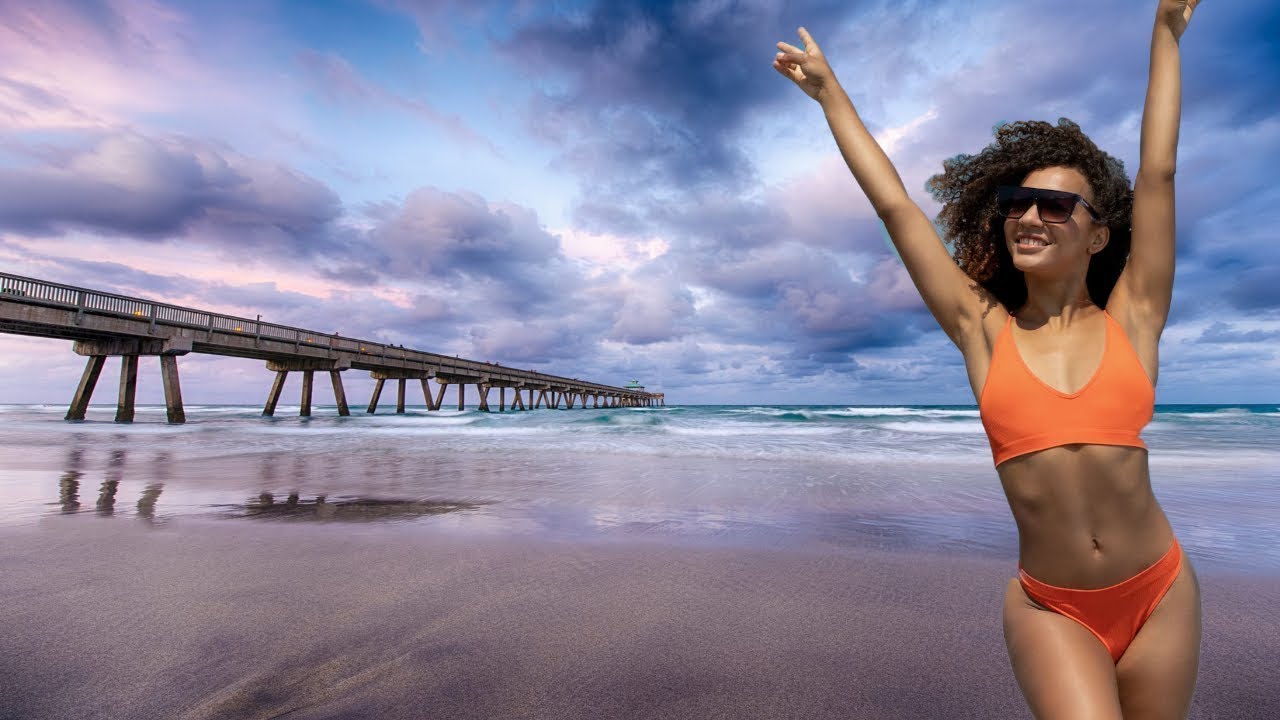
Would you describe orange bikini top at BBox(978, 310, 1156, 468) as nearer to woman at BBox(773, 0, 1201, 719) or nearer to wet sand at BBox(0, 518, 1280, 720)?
woman at BBox(773, 0, 1201, 719)

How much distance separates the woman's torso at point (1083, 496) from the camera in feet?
4.08

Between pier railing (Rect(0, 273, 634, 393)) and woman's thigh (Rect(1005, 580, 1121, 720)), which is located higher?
pier railing (Rect(0, 273, 634, 393))

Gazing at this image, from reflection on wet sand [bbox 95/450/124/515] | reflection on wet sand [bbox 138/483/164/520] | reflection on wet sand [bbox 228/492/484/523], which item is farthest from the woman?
reflection on wet sand [bbox 95/450/124/515]

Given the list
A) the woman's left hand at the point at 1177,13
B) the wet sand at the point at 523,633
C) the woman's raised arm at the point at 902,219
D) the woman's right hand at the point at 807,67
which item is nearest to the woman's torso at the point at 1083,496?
the woman's raised arm at the point at 902,219

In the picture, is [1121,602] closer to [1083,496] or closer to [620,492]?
[1083,496]

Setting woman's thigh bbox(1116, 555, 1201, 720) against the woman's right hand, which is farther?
the woman's right hand

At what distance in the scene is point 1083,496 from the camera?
125 centimetres

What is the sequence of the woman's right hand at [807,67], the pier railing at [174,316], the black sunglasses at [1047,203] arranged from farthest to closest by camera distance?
the pier railing at [174,316], the woman's right hand at [807,67], the black sunglasses at [1047,203]

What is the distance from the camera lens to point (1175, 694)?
1.21 m

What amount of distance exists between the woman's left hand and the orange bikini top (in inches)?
31.2

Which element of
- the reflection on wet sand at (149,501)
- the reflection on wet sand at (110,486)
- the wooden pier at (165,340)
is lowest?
the reflection on wet sand at (149,501)

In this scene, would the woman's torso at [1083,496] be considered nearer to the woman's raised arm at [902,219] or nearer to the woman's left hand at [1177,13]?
the woman's raised arm at [902,219]

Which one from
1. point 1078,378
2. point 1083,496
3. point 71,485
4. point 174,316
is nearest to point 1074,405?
point 1078,378

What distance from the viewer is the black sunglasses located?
1.46 metres
